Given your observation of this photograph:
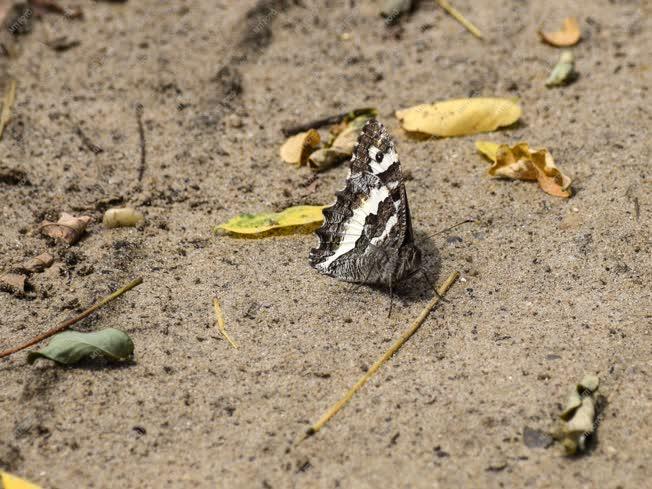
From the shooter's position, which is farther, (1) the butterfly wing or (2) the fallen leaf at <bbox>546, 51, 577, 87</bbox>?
(2) the fallen leaf at <bbox>546, 51, 577, 87</bbox>

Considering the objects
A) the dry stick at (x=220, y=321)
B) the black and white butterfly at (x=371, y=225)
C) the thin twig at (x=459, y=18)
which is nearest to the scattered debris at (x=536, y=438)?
the black and white butterfly at (x=371, y=225)

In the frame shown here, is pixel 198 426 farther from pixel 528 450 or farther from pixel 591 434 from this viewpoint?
pixel 591 434

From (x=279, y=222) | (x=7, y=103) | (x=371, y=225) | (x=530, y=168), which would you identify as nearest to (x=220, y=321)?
(x=279, y=222)

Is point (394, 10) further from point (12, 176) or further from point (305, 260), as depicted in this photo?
point (12, 176)

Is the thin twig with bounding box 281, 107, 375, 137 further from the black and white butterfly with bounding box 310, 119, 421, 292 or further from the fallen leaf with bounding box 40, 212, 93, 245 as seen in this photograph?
the fallen leaf with bounding box 40, 212, 93, 245

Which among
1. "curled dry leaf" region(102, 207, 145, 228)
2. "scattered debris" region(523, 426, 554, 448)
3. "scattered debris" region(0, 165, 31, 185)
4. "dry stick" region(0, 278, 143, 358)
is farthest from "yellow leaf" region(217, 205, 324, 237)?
"scattered debris" region(523, 426, 554, 448)
